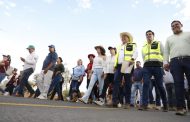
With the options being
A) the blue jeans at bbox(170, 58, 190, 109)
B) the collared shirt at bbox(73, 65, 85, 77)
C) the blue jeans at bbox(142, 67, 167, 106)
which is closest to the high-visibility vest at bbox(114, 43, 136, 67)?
the blue jeans at bbox(142, 67, 167, 106)

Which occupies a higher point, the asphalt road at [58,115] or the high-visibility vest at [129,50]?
the high-visibility vest at [129,50]

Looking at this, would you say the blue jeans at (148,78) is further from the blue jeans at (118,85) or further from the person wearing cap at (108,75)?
the person wearing cap at (108,75)

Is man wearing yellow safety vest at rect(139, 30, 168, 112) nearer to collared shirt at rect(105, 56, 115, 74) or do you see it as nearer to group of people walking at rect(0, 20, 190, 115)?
group of people walking at rect(0, 20, 190, 115)

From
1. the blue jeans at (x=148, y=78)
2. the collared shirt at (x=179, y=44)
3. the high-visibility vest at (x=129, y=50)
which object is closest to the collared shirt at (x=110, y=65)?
the high-visibility vest at (x=129, y=50)

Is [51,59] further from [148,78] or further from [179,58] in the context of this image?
[179,58]

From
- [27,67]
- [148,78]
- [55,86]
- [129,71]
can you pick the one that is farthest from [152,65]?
[27,67]

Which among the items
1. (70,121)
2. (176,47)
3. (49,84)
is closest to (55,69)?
(49,84)

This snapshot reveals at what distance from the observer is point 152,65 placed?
8125mm

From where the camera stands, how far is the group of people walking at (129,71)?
21.5 ft

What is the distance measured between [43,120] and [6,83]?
41.4 feet

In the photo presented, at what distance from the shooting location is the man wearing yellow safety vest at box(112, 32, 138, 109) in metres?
8.14

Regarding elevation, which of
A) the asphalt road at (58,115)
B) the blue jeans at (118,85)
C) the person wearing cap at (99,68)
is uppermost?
the person wearing cap at (99,68)

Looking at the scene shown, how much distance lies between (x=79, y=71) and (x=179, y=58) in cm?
630

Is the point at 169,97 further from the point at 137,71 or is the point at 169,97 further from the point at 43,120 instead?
the point at 43,120
